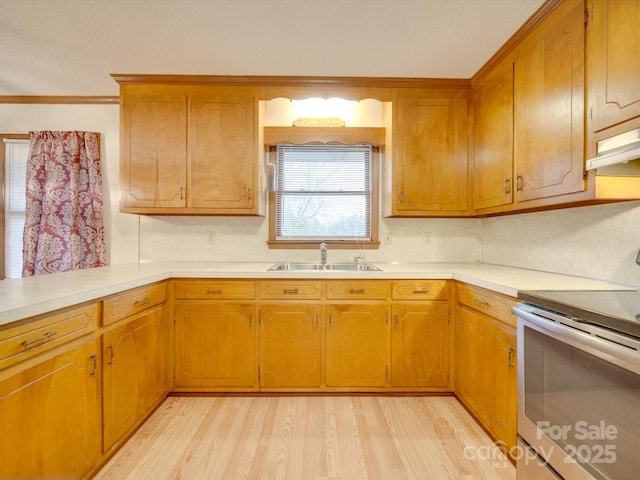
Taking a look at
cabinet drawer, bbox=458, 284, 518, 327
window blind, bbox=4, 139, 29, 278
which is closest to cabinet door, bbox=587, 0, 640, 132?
cabinet drawer, bbox=458, 284, 518, 327

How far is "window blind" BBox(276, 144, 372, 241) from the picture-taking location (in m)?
2.97

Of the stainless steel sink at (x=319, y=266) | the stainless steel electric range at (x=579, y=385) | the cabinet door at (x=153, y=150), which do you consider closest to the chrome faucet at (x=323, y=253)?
the stainless steel sink at (x=319, y=266)

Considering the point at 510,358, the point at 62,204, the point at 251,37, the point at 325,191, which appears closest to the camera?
the point at 510,358

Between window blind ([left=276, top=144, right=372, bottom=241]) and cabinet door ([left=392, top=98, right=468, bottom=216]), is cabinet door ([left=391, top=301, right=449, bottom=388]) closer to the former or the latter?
cabinet door ([left=392, top=98, right=468, bottom=216])

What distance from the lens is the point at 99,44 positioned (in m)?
2.10

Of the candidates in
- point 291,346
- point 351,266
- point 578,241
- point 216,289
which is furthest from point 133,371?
point 578,241

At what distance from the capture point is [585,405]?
105 centimetres

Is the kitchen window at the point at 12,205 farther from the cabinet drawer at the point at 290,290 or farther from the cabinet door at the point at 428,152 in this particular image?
the cabinet door at the point at 428,152

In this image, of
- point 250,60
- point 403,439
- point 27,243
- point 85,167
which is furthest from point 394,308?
point 27,243

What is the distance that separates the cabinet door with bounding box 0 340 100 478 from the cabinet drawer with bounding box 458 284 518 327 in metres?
2.06

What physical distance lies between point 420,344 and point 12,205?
3788mm

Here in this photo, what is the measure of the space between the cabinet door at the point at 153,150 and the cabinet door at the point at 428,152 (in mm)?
1763

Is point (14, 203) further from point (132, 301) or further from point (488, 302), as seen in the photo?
point (488, 302)

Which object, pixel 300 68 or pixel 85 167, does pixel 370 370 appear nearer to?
pixel 300 68
